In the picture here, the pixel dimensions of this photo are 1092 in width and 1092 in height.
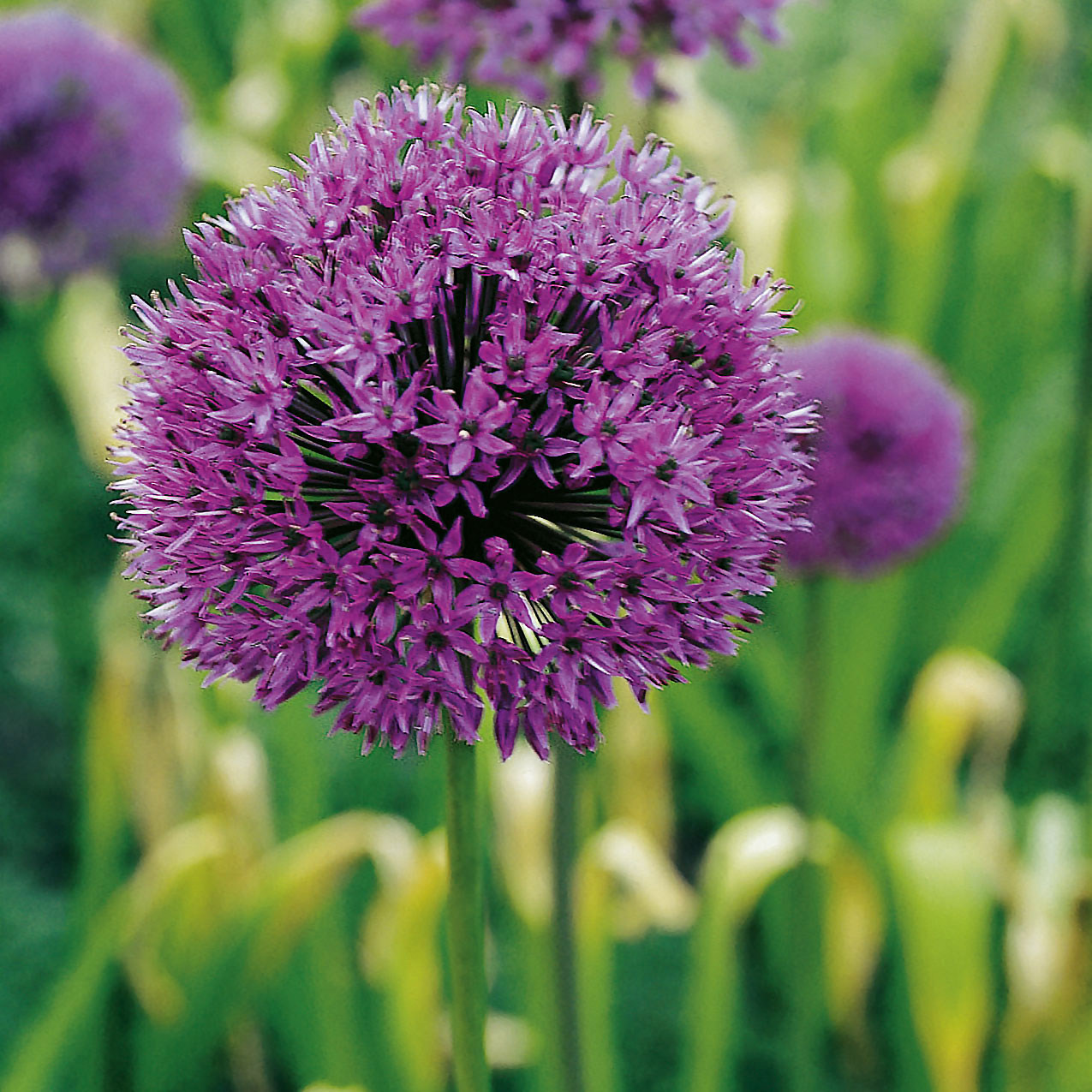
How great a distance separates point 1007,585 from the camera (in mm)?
3025

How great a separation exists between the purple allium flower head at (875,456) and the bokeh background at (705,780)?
0.13 meters

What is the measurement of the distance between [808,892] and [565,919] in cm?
66

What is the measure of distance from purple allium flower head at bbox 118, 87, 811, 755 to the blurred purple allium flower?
1555 millimetres

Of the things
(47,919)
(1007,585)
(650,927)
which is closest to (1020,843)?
(1007,585)

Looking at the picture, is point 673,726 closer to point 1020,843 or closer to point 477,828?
point 1020,843

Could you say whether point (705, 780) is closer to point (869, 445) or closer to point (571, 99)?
point (869, 445)

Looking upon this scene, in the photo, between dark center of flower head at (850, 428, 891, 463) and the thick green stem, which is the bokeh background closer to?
dark center of flower head at (850, 428, 891, 463)

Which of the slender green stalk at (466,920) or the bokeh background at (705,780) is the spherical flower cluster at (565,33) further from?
the slender green stalk at (466,920)

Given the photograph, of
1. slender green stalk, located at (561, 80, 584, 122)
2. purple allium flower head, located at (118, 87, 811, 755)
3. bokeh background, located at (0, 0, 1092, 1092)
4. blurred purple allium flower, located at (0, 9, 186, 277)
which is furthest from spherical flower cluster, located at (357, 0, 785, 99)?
blurred purple allium flower, located at (0, 9, 186, 277)

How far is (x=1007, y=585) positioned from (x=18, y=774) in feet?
8.36

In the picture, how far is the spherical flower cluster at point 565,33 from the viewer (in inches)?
68.1

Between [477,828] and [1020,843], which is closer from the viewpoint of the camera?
[477,828]

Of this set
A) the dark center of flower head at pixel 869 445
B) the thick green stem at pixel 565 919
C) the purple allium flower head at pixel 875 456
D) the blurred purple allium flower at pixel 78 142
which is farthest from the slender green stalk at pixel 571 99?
the blurred purple allium flower at pixel 78 142

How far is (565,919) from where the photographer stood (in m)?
1.60
